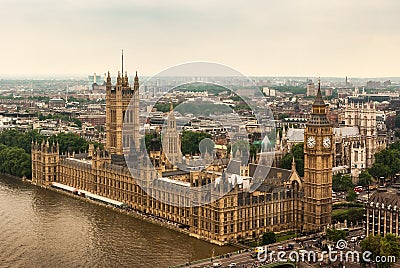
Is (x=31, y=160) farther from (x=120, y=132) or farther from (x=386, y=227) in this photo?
(x=386, y=227)

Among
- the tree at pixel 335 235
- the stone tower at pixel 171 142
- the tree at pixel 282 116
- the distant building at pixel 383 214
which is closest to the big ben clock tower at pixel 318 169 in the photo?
the tree at pixel 335 235

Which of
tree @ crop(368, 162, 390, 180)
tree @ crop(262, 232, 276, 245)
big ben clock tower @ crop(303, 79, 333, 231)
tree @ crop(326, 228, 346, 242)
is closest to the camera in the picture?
tree @ crop(326, 228, 346, 242)

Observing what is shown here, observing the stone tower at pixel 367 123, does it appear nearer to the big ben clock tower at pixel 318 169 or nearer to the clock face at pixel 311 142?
the big ben clock tower at pixel 318 169

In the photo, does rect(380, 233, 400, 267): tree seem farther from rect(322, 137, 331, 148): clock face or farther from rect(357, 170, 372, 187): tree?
rect(357, 170, 372, 187): tree

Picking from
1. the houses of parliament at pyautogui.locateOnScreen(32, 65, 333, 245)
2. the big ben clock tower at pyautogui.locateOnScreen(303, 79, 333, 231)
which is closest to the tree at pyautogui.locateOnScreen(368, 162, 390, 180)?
the houses of parliament at pyautogui.locateOnScreen(32, 65, 333, 245)

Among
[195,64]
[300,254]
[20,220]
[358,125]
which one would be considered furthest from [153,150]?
[358,125]

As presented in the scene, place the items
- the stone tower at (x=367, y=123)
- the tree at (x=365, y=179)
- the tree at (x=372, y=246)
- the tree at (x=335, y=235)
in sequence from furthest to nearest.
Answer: the stone tower at (x=367, y=123) < the tree at (x=365, y=179) < the tree at (x=335, y=235) < the tree at (x=372, y=246)
